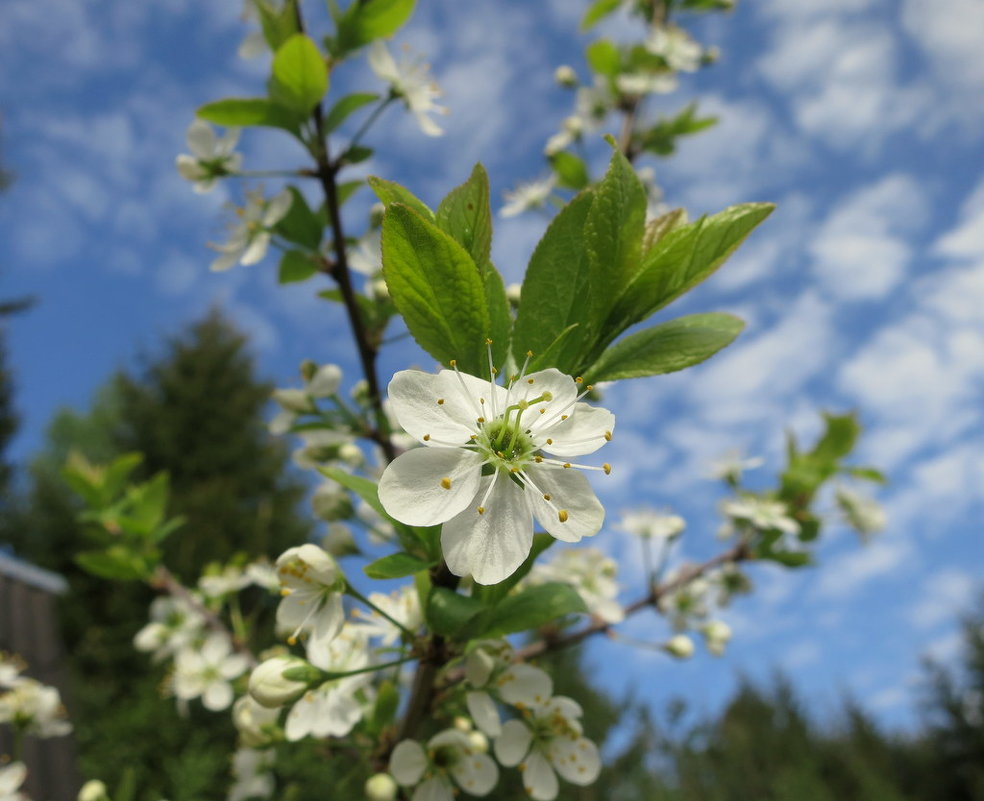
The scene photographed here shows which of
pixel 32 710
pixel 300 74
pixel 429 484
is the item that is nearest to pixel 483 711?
pixel 429 484

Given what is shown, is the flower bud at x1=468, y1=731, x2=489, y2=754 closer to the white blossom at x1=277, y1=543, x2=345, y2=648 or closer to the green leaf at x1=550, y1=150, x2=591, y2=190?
the white blossom at x1=277, y1=543, x2=345, y2=648

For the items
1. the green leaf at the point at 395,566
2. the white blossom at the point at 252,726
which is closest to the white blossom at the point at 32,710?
the white blossom at the point at 252,726

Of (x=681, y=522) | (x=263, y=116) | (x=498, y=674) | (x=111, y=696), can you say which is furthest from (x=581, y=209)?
(x=111, y=696)

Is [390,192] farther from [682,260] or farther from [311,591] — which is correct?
[311,591]

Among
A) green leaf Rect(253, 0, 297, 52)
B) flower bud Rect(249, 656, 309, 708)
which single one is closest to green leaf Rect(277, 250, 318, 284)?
green leaf Rect(253, 0, 297, 52)

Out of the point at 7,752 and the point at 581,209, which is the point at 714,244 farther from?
the point at 7,752

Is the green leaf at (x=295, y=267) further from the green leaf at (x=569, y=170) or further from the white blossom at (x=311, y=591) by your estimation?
the green leaf at (x=569, y=170)
